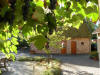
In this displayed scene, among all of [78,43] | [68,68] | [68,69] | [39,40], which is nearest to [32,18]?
[39,40]

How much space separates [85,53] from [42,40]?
21527 mm

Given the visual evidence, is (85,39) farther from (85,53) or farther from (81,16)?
(81,16)

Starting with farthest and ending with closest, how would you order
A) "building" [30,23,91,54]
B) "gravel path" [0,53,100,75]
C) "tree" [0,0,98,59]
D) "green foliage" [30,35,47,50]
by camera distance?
"building" [30,23,91,54] → "gravel path" [0,53,100,75] → "green foliage" [30,35,47,50] → "tree" [0,0,98,59]

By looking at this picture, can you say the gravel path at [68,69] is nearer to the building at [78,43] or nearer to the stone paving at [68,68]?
the stone paving at [68,68]

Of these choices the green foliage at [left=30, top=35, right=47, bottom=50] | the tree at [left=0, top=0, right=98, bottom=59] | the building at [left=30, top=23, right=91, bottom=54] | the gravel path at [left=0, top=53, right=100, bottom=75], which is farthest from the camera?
the building at [left=30, top=23, right=91, bottom=54]

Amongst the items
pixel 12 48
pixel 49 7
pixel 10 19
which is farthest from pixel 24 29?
pixel 12 48

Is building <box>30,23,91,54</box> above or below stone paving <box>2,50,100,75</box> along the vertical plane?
above

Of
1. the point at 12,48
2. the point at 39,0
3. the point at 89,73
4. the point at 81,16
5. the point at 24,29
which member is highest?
the point at 39,0

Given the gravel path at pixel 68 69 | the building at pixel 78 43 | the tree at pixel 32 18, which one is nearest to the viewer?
the tree at pixel 32 18

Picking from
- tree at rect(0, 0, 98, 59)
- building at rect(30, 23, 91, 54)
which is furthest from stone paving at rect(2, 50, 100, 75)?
tree at rect(0, 0, 98, 59)

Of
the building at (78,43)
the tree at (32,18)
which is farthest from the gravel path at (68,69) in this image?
the tree at (32,18)

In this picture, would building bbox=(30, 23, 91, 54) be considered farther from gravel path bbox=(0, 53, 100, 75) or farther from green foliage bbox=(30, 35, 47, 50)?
green foliage bbox=(30, 35, 47, 50)

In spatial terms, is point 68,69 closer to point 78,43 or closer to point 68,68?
point 68,68

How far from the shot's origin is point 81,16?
1.33 m
